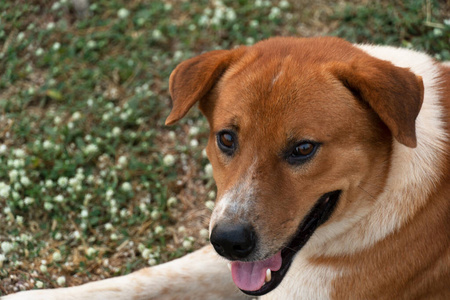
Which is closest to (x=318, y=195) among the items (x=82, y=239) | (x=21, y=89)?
(x=82, y=239)

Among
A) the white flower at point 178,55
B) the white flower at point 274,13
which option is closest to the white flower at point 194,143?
the white flower at point 178,55

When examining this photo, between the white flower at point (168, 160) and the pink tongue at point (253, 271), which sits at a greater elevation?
the pink tongue at point (253, 271)

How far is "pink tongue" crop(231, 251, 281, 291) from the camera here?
307 centimetres

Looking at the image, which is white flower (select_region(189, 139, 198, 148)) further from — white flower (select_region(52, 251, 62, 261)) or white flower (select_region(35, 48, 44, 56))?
white flower (select_region(35, 48, 44, 56))

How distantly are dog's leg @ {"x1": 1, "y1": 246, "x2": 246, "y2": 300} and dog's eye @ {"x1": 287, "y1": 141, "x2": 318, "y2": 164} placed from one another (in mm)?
1218

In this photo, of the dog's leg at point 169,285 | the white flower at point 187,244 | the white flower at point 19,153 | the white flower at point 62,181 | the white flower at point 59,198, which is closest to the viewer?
the dog's leg at point 169,285

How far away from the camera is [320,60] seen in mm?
3059

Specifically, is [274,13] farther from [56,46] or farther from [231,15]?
[56,46]

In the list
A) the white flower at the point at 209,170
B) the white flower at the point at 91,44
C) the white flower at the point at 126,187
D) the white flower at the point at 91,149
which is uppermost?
the white flower at the point at 91,44

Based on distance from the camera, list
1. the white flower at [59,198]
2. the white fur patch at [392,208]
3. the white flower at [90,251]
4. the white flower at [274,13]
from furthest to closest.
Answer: the white flower at [274,13] < the white flower at [59,198] < the white flower at [90,251] < the white fur patch at [392,208]

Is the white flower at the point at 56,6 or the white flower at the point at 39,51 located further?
the white flower at the point at 56,6

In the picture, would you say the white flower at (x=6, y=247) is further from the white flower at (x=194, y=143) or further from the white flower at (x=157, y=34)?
the white flower at (x=157, y=34)

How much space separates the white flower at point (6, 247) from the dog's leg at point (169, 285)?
45cm

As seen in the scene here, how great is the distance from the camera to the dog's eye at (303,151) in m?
2.89
